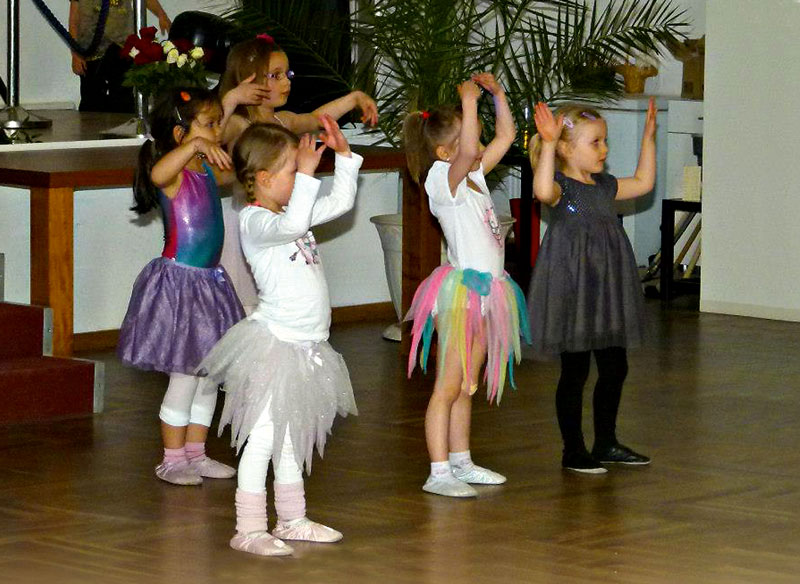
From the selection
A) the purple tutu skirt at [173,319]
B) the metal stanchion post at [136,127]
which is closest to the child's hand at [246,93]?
the purple tutu skirt at [173,319]

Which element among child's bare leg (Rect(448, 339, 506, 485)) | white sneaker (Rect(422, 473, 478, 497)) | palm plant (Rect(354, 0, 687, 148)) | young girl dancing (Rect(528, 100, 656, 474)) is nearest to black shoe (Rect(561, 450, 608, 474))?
young girl dancing (Rect(528, 100, 656, 474))

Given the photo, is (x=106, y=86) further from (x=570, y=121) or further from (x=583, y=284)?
(x=583, y=284)

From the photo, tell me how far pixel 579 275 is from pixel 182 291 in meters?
1.21

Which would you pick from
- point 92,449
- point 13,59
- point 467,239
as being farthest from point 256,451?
point 13,59

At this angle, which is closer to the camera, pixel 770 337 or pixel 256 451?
pixel 256 451

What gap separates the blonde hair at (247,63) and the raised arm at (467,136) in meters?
1.46

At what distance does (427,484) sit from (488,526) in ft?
1.42

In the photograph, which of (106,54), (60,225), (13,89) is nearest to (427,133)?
(60,225)

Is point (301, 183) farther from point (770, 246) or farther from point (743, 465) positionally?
point (770, 246)

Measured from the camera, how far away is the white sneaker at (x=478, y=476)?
490 cm

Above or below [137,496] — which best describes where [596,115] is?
above

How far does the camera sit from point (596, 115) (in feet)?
16.7

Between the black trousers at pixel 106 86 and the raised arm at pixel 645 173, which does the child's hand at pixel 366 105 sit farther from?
the black trousers at pixel 106 86

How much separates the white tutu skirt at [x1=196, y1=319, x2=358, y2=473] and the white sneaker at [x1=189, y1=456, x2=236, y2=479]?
2.22 feet
